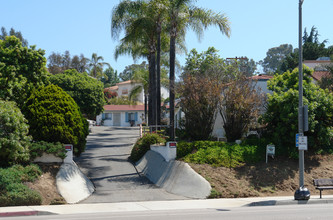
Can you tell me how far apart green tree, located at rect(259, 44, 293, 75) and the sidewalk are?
108 metres

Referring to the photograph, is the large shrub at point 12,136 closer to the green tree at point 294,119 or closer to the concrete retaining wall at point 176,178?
the concrete retaining wall at point 176,178

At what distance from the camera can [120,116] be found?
206ft

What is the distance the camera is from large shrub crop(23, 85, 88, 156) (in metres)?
17.7

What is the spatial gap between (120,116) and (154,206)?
161 feet

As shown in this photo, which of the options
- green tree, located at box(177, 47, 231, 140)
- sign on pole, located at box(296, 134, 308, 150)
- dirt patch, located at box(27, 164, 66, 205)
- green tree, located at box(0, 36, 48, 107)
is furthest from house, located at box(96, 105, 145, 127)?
sign on pole, located at box(296, 134, 308, 150)

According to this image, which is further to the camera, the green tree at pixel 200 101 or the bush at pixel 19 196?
the green tree at pixel 200 101


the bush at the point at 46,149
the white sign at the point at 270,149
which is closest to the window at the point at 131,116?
the bush at the point at 46,149

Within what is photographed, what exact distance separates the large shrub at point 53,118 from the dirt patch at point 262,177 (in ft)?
19.4

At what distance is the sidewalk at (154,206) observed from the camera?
42.9 feet

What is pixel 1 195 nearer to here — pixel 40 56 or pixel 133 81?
pixel 40 56

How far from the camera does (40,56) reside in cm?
2197

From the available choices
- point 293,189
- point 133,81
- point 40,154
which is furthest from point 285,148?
point 133,81

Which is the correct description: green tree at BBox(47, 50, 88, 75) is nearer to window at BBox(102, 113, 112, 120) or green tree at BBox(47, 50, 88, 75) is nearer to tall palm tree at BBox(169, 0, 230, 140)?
window at BBox(102, 113, 112, 120)

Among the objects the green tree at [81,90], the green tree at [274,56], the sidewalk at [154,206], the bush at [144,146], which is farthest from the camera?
the green tree at [274,56]
